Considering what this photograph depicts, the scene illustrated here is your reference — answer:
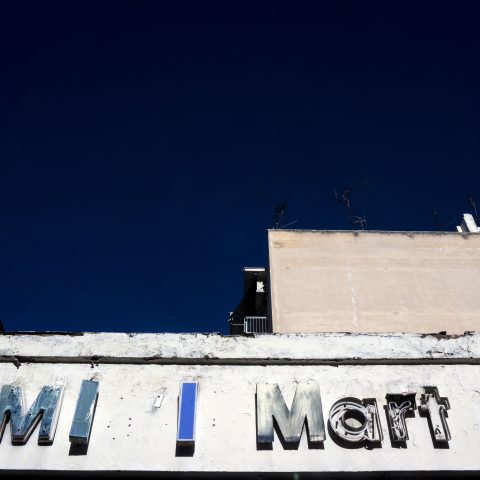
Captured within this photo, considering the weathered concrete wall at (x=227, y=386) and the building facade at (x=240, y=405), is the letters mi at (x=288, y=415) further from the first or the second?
the weathered concrete wall at (x=227, y=386)

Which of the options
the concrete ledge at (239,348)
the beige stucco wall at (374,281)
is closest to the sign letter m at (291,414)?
the concrete ledge at (239,348)

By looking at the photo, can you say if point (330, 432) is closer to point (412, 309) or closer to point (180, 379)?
point (180, 379)

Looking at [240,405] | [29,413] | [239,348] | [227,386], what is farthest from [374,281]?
[29,413]

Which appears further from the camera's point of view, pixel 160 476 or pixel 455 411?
pixel 455 411

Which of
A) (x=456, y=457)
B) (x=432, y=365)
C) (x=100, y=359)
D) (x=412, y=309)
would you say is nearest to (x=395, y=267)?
(x=412, y=309)

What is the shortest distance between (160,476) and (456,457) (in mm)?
4038

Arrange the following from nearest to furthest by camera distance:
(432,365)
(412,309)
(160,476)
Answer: (160,476), (432,365), (412,309)

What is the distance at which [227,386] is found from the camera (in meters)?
8.45

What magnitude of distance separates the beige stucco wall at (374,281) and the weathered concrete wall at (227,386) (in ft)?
21.3

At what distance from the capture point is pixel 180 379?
28.0 feet

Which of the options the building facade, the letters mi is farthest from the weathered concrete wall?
the letters mi

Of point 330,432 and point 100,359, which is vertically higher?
point 100,359

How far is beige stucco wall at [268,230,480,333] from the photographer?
51.3ft

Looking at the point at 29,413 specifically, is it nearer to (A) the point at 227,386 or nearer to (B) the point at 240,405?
(A) the point at 227,386
